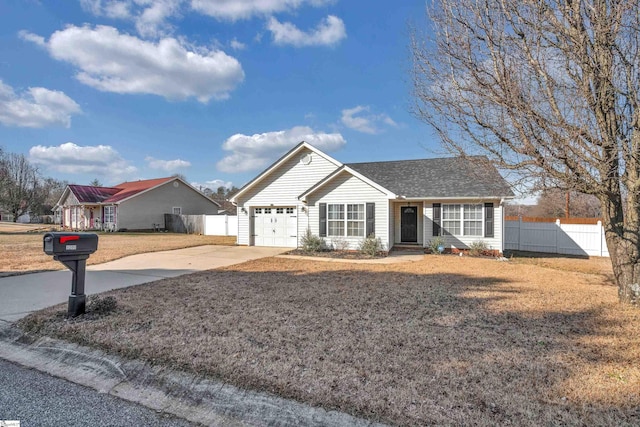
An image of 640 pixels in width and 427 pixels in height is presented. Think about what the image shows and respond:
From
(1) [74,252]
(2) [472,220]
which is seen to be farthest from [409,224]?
(1) [74,252]

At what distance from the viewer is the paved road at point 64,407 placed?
2.77 metres

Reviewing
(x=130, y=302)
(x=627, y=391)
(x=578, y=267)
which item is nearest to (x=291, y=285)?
(x=130, y=302)

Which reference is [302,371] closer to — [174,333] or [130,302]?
[174,333]

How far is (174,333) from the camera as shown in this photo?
4.47 meters

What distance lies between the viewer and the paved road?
2766mm

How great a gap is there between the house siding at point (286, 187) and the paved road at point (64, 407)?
12728 mm

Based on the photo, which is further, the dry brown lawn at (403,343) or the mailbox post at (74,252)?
the mailbox post at (74,252)

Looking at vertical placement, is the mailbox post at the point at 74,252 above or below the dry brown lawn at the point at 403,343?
above

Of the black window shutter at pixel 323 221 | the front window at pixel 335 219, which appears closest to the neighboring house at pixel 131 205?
the black window shutter at pixel 323 221

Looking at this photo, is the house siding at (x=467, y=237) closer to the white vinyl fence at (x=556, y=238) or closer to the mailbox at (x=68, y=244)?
the white vinyl fence at (x=556, y=238)

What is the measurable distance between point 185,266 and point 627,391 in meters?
10.3

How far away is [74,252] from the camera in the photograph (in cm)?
494

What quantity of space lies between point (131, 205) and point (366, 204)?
24.0m

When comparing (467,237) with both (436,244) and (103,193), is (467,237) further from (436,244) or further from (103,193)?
(103,193)
